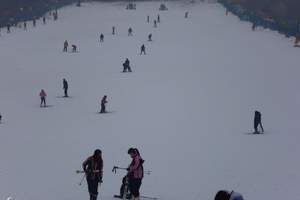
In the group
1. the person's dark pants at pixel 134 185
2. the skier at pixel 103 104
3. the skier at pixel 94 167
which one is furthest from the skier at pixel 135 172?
the skier at pixel 103 104

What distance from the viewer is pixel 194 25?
215 ft

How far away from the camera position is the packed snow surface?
14.9 meters

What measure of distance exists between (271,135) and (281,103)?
700 centimetres

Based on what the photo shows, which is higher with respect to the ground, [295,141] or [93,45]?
[93,45]

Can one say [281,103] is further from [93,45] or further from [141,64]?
[93,45]

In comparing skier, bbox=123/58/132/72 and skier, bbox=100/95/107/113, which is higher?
skier, bbox=123/58/132/72

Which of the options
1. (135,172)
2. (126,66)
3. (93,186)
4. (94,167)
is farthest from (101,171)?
(126,66)

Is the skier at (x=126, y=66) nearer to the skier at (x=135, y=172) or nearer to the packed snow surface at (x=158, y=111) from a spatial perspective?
the packed snow surface at (x=158, y=111)

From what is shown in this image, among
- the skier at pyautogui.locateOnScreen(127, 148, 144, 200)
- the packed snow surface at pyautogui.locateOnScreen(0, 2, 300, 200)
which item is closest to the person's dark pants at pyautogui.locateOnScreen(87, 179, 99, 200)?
the skier at pyautogui.locateOnScreen(127, 148, 144, 200)

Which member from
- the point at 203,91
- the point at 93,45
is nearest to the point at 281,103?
the point at 203,91

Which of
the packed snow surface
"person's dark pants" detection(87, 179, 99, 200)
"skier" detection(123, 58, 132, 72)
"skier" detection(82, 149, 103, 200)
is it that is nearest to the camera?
"skier" detection(82, 149, 103, 200)

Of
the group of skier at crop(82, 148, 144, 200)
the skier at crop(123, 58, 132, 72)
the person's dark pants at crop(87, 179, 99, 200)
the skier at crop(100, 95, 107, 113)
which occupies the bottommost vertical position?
the person's dark pants at crop(87, 179, 99, 200)

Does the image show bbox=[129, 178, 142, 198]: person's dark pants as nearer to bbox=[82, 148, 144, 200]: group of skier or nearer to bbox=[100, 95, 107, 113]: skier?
bbox=[82, 148, 144, 200]: group of skier

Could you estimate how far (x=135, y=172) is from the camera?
11.1m
